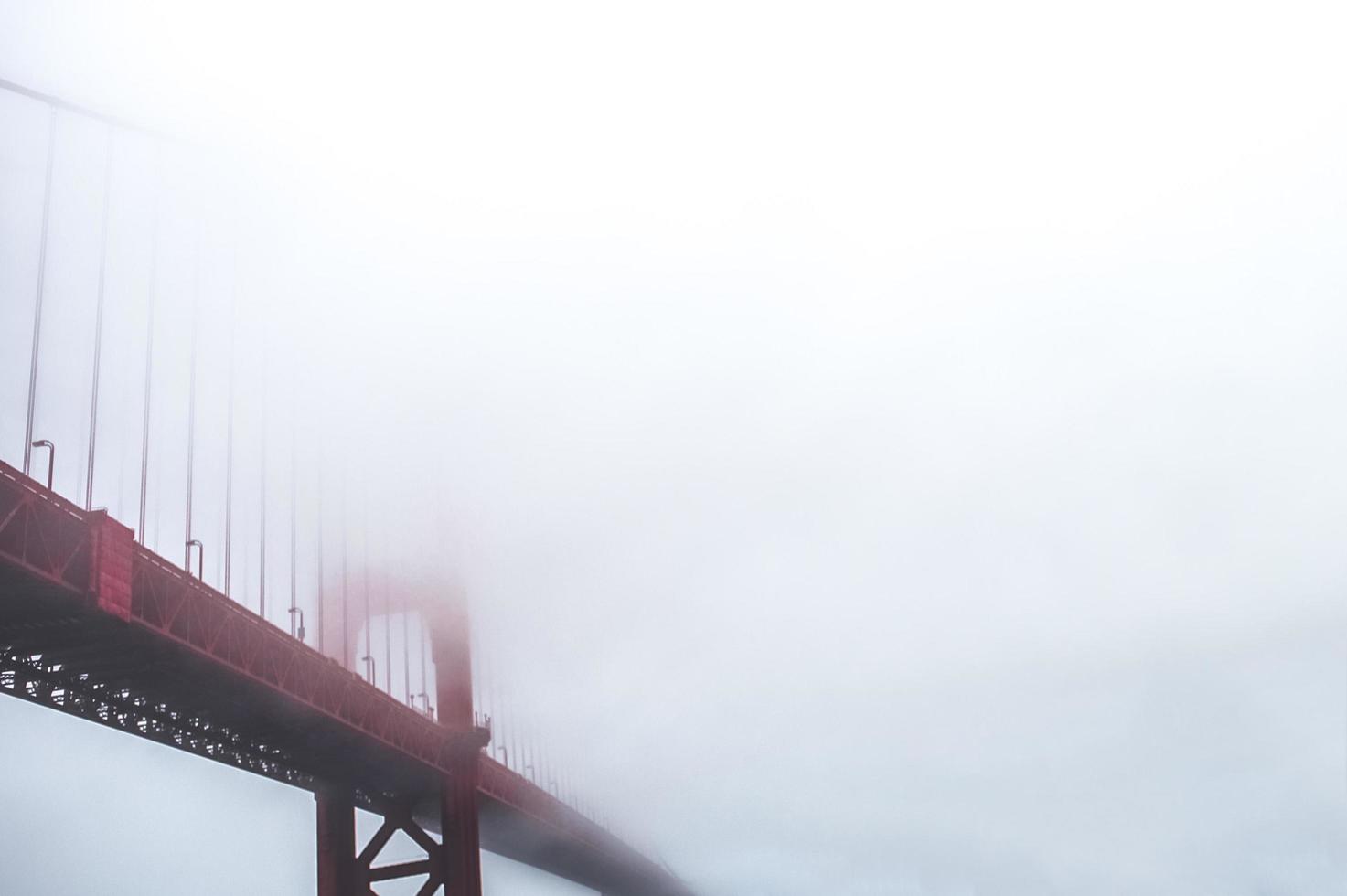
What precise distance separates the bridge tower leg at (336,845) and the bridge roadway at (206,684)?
0.07 metres

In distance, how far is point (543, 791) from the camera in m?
54.7

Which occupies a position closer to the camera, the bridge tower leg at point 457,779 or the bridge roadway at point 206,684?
the bridge roadway at point 206,684

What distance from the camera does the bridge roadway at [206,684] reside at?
69.1 ft

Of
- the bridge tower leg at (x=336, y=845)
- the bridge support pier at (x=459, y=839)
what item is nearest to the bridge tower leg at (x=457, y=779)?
the bridge support pier at (x=459, y=839)

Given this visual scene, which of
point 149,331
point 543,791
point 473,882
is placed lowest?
point 473,882

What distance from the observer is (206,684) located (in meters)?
27.4

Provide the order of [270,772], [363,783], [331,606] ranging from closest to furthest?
[270,772], [363,783], [331,606]

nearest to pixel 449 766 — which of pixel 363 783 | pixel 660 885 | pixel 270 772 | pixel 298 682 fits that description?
pixel 363 783

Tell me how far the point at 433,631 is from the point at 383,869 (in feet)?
25.6

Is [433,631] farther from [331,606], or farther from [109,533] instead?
[109,533]

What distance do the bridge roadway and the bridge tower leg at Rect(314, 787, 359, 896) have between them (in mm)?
74

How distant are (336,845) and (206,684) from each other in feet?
45.5

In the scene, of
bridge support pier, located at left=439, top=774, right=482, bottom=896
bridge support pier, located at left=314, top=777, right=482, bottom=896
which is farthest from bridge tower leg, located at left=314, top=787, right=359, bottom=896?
bridge support pier, located at left=439, top=774, right=482, bottom=896

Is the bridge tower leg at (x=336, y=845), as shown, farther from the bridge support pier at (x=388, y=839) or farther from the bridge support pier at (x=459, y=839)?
the bridge support pier at (x=459, y=839)
